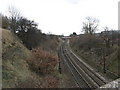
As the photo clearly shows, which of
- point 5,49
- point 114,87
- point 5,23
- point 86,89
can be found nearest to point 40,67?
point 5,49

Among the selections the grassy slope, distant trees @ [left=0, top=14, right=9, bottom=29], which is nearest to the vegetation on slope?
the grassy slope

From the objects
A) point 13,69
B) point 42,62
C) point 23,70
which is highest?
point 13,69

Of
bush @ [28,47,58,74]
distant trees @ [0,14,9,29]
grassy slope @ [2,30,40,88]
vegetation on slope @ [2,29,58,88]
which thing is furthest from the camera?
distant trees @ [0,14,9,29]

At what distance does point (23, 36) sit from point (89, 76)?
21158 mm

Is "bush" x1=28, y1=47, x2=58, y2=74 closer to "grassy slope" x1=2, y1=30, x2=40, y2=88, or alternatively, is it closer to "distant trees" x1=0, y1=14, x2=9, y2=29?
"grassy slope" x1=2, y1=30, x2=40, y2=88

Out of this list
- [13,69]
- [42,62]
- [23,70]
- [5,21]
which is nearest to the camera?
[13,69]

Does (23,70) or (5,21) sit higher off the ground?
(5,21)

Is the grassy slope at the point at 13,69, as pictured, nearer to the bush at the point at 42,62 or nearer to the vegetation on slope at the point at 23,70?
the vegetation on slope at the point at 23,70

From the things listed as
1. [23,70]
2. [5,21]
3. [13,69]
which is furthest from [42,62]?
[5,21]

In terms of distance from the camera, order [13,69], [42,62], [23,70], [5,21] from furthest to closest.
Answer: [5,21] < [42,62] < [23,70] < [13,69]

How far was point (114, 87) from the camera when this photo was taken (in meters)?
2.86

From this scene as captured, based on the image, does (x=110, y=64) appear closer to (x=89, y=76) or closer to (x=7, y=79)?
(x=89, y=76)

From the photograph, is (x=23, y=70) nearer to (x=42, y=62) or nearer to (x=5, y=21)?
(x=42, y=62)

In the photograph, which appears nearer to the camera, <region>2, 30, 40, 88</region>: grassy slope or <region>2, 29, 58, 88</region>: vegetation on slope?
<region>2, 29, 58, 88</region>: vegetation on slope
